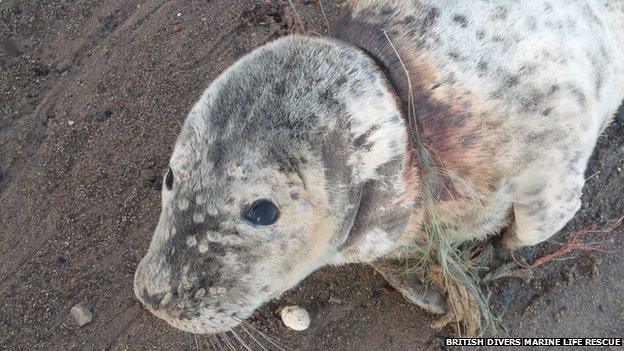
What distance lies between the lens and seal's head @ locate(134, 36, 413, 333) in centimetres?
176

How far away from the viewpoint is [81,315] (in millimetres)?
2934

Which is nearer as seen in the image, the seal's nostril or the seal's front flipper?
the seal's nostril

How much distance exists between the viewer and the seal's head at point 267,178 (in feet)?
5.76

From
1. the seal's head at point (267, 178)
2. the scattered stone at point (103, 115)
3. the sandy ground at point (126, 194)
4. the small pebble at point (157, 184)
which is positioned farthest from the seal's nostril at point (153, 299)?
the scattered stone at point (103, 115)

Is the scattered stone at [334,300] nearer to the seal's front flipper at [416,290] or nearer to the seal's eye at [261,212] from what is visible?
the seal's front flipper at [416,290]

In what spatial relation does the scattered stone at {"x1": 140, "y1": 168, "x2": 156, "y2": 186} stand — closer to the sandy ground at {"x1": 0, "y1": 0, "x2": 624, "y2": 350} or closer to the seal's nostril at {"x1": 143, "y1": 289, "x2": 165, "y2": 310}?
the sandy ground at {"x1": 0, "y1": 0, "x2": 624, "y2": 350}

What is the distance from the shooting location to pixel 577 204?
2494 millimetres

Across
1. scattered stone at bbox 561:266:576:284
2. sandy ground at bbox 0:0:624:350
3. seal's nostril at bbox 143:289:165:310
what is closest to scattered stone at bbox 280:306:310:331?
sandy ground at bbox 0:0:624:350

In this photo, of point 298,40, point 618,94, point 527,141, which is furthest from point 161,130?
point 618,94

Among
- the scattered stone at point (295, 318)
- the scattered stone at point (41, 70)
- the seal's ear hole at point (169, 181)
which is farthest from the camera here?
the scattered stone at point (41, 70)

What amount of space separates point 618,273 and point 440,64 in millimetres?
1880

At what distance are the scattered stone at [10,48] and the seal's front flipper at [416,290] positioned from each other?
2.40m

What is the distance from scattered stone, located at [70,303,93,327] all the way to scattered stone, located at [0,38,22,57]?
1536 millimetres

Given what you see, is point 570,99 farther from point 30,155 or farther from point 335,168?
point 30,155
